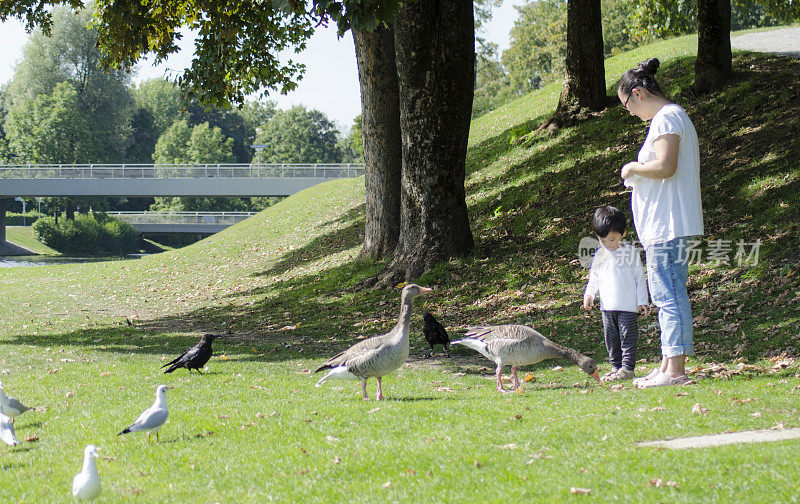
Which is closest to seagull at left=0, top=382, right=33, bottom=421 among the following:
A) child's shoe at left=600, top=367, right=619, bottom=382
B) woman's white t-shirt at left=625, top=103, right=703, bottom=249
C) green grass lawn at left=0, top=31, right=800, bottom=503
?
green grass lawn at left=0, top=31, right=800, bottom=503

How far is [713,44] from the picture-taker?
20219 millimetres

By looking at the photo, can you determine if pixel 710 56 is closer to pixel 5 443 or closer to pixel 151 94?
pixel 5 443

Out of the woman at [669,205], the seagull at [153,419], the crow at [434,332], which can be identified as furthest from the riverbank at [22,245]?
the woman at [669,205]

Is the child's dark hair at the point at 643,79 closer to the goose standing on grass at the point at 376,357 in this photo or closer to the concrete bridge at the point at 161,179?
the goose standing on grass at the point at 376,357

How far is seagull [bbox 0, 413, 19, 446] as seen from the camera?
641 centimetres

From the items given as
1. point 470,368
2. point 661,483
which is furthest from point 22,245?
point 661,483

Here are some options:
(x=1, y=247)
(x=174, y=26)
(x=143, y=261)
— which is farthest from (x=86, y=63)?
(x=174, y=26)

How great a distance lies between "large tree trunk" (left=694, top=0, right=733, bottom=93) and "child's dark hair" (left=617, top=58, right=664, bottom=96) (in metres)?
13.8

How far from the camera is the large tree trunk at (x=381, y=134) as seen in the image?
19.8 meters

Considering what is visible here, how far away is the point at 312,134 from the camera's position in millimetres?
126812

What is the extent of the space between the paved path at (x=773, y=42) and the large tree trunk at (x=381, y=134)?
13.5 m

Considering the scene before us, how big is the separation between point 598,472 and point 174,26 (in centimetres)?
1972

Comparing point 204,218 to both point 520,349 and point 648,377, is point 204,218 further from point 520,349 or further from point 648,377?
point 648,377

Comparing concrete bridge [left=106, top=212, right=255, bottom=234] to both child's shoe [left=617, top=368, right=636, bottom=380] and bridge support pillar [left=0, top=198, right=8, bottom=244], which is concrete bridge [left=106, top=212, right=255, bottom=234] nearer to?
bridge support pillar [left=0, top=198, right=8, bottom=244]
